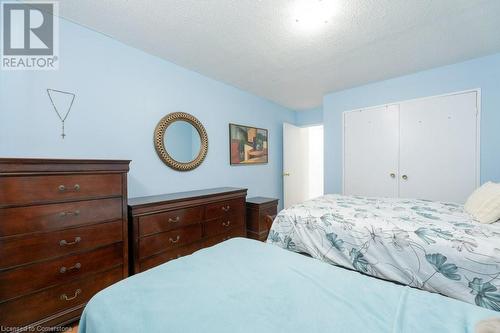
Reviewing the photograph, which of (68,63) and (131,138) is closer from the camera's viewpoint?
(68,63)

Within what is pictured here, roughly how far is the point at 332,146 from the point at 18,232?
3.77 metres

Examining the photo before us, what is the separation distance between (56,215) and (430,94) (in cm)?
414

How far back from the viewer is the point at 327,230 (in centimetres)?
171

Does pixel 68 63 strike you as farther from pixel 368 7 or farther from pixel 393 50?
pixel 393 50

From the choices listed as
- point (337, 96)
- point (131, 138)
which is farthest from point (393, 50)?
point (131, 138)

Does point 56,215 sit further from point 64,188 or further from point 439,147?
point 439,147

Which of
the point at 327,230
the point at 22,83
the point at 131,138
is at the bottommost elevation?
the point at 327,230

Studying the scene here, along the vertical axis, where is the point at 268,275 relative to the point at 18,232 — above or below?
below

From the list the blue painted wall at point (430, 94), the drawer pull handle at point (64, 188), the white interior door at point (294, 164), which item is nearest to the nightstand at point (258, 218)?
the white interior door at point (294, 164)

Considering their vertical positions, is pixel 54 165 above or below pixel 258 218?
above

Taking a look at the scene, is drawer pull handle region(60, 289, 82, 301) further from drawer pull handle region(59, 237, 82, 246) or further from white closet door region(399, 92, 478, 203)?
white closet door region(399, 92, 478, 203)

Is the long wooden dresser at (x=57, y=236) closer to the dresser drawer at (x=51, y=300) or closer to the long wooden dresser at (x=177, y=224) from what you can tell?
the dresser drawer at (x=51, y=300)

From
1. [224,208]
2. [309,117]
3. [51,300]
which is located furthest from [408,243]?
[309,117]

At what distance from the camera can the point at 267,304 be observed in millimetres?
773
